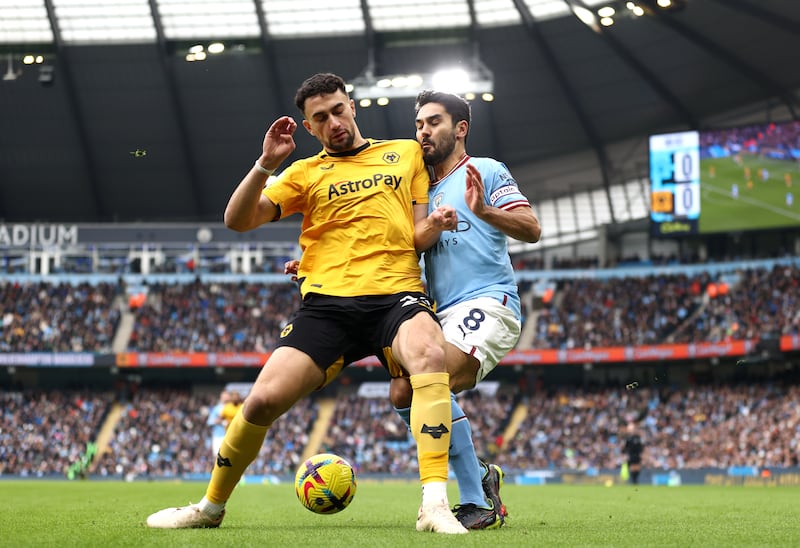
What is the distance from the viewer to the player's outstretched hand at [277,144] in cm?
568

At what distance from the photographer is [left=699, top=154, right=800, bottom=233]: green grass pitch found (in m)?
34.8

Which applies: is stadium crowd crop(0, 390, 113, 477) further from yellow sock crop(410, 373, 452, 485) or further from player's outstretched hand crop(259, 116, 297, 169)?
yellow sock crop(410, 373, 452, 485)

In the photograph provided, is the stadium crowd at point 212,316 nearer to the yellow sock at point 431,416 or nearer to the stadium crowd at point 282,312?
the stadium crowd at point 282,312

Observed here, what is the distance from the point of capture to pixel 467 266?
6.27 metres

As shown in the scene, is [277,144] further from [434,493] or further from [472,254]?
[434,493]

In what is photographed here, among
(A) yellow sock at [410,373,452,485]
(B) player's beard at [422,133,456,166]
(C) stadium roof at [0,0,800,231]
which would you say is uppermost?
(C) stadium roof at [0,0,800,231]

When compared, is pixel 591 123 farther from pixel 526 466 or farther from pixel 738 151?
pixel 526 466

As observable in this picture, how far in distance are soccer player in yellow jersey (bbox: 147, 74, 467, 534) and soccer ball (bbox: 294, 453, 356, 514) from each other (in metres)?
0.56

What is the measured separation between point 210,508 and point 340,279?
1500mm

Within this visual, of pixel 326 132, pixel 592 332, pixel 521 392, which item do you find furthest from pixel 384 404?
pixel 326 132

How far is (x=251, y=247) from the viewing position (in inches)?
1789

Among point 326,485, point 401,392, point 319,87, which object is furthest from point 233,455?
point 319,87

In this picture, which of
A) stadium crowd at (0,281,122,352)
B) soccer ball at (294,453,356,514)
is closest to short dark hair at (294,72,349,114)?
soccer ball at (294,453,356,514)

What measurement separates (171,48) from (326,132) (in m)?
33.0
